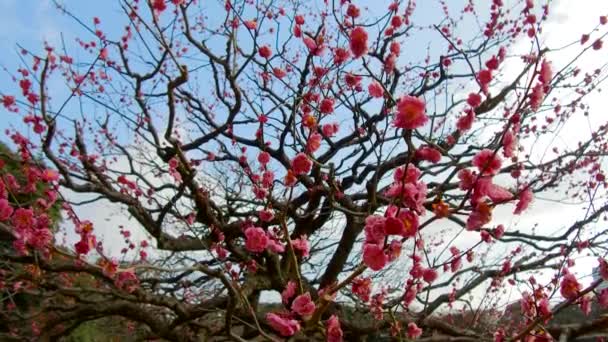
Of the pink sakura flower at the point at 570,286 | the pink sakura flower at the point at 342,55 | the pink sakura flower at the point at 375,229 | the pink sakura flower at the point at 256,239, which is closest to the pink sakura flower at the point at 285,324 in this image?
the pink sakura flower at the point at 256,239

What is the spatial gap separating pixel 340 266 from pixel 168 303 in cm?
222

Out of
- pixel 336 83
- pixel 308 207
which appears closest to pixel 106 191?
pixel 308 207

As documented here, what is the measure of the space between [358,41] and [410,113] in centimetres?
75

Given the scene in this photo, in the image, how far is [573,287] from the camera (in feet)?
6.39

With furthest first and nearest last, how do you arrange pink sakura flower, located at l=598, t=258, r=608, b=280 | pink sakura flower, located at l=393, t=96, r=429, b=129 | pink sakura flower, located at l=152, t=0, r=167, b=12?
pink sakura flower, located at l=152, t=0, r=167, b=12
pink sakura flower, located at l=598, t=258, r=608, b=280
pink sakura flower, located at l=393, t=96, r=429, b=129

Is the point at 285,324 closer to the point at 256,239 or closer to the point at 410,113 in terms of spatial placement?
the point at 256,239

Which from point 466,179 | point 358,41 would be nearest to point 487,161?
point 466,179

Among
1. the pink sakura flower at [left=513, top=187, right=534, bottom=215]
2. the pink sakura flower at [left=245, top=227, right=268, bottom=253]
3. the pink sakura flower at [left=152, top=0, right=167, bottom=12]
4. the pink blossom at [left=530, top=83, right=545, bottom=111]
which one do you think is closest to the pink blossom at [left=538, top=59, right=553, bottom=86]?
the pink blossom at [left=530, top=83, right=545, bottom=111]

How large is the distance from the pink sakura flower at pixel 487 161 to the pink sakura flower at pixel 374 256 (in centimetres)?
40

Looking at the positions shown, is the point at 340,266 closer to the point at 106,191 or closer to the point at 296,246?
the point at 106,191

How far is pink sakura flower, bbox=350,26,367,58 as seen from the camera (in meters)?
1.98

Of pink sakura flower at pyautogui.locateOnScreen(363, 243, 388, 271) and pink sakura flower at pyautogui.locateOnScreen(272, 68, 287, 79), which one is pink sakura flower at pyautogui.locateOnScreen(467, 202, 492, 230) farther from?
pink sakura flower at pyautogui.locateOnScreen(272, 68, 287, 79)

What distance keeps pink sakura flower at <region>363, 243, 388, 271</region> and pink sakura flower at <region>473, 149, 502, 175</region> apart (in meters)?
0.40

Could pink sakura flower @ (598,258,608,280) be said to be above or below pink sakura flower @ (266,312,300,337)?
above
